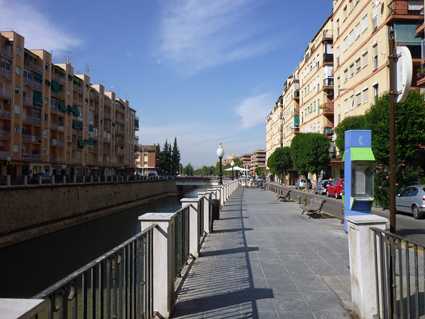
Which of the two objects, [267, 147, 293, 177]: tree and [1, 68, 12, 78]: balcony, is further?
[267, 147, 293, 177]: tree

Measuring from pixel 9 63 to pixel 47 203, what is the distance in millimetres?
19428

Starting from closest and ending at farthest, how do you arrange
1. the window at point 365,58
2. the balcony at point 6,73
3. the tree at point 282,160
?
1. the window at point 365,58
2. the balcony at point 6,73
3. the tree at point 282,160

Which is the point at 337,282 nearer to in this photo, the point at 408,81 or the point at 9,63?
→ the point at 408,81

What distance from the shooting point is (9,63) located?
123 ft

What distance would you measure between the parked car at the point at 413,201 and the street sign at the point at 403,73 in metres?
9.59

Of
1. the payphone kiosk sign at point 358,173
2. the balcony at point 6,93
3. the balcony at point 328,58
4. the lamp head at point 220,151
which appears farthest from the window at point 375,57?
the balcony at point 6,93

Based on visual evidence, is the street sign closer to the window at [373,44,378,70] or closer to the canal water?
the canal water

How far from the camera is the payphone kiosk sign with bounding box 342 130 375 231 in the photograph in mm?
9974

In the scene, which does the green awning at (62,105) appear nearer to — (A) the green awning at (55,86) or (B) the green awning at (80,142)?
(A) the green awning at (55,86)

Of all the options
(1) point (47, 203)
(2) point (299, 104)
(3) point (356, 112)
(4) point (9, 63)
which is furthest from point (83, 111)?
(3) point (356, 112)

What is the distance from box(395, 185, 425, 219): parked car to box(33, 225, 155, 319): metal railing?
1445 cm

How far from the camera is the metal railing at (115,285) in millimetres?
2240

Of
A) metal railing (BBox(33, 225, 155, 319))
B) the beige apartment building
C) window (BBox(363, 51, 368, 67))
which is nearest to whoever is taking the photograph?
metal railing (BBox(33, 225, 155, 319))

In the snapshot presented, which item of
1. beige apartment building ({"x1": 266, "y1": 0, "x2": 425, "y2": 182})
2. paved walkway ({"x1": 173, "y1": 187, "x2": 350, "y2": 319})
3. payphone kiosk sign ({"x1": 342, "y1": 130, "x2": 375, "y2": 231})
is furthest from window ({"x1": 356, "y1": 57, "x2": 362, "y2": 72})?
paved walkway ({"x1": 173, "y1": 187, "x2": 350, "y2": 319})
